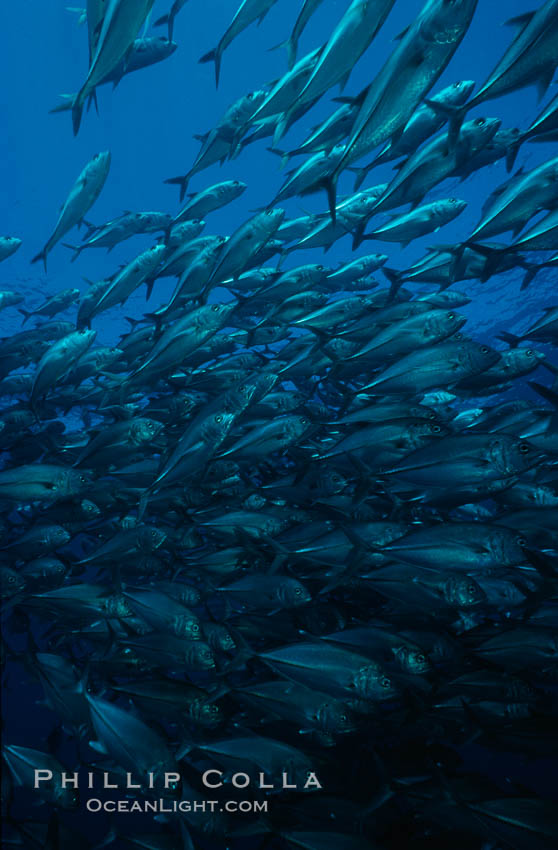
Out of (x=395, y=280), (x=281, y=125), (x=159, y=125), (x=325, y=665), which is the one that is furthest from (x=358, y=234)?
(x=159, y=125)

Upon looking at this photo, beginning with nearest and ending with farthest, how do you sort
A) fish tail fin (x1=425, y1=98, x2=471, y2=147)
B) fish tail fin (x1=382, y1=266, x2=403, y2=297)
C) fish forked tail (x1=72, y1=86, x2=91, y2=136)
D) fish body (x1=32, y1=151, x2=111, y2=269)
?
fish forked tail (x1=72, y1=86, x2=91, y2=136) < fish tail fin (x1=425, y1=98, x2=471, y2=147) < fish body (x1=32, y1=151, x2=111, y2=269) < fish tail fin (x1=382, y1=266, x2=403, y2=297)

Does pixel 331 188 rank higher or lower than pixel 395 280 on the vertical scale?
lower

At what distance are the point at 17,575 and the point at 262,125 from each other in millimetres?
4422

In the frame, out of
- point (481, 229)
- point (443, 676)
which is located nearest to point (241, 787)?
point (443, 676)

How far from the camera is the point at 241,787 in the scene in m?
3.35

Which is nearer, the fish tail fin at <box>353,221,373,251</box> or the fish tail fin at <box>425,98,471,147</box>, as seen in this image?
the fish tail fin at <box>425,98,471,147</box>

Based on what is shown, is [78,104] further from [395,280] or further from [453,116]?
[395,280]

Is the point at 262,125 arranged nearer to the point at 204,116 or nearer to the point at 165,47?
the point at 165,47

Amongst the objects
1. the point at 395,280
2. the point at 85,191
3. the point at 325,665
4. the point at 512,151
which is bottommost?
the point at 325,665

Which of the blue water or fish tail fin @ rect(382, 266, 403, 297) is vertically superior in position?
the blue water

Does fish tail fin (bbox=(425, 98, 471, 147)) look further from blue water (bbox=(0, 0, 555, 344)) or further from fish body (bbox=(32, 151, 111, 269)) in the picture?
blue water (bbox=(0, 0, 555, 344))

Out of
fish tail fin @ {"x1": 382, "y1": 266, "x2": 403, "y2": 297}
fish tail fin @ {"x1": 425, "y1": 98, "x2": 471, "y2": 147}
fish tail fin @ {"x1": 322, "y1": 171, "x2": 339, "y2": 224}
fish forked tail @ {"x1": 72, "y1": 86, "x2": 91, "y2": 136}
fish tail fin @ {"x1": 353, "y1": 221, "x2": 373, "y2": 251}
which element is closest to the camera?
fish forked tail @ {"x1": 72, "y1": 86, "x2": 91, "y2": 136}

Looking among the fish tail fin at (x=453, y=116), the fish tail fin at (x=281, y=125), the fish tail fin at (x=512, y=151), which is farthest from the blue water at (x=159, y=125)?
the fish tail fin at (x=453, y=116)

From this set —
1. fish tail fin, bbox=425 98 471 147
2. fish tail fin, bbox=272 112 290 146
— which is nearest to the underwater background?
fish tail fin, bbox=425 98 471 147
